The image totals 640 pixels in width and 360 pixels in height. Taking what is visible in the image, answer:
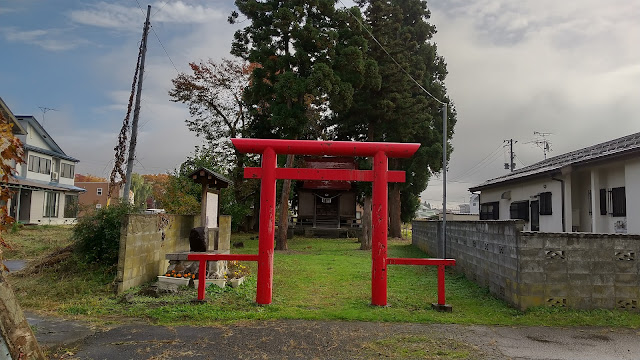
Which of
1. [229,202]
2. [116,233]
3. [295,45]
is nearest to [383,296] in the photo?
[116,233]

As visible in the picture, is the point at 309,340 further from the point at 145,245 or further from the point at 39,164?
the point at 39,164

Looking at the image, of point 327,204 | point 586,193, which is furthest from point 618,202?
point 327,204

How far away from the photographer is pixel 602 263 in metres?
7.34

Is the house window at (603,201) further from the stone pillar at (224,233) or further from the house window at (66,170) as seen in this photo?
the house window at (66,170)

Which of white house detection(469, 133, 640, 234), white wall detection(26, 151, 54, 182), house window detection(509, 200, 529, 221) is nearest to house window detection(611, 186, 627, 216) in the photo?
white house detection(469, 133, 640, 234)

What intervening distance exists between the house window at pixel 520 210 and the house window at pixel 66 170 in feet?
116

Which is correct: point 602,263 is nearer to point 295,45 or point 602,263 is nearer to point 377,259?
point 377,259

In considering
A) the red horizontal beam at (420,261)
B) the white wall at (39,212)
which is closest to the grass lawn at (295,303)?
the red horizontal beam at (420,261)

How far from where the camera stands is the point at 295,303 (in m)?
8.17

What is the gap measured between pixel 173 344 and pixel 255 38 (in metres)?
17.0

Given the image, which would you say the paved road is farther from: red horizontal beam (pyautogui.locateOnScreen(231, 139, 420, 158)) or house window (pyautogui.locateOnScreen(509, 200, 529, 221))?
house window (pyautogui.locateOnScreen(509, 200, 529, 221))

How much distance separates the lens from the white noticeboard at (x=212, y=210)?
36.0 ft

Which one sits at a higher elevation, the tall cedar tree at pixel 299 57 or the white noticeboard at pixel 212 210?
the tall cedar tree at pixel 299 57

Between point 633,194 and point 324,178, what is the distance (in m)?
8.00
